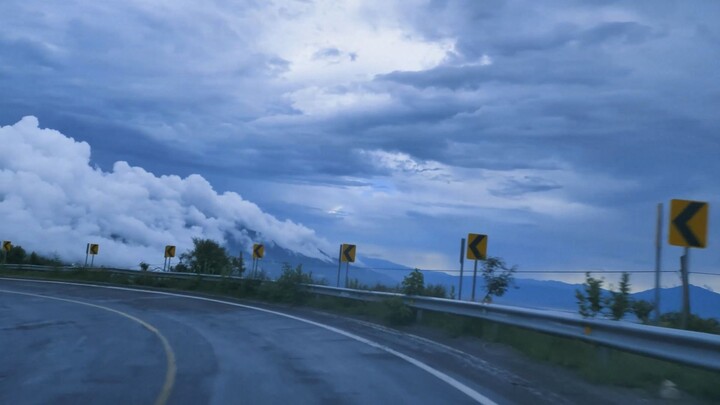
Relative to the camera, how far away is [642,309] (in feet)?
51.1

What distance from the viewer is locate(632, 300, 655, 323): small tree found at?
1537cm

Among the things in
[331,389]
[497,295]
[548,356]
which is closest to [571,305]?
[497,295]

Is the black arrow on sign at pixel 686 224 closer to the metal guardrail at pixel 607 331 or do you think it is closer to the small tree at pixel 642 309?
the metal guardrail at pixel 607 331

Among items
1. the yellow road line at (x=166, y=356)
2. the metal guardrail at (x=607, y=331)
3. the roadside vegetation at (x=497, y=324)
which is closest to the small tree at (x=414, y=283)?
the roadside vegetation at (x=497, y=324)

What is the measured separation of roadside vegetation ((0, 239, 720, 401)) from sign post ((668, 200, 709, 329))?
1.39 meters

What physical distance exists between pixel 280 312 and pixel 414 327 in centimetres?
628

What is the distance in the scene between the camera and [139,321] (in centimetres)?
2067

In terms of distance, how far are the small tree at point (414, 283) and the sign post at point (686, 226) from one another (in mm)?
9745

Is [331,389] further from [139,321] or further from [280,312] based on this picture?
[280,312]

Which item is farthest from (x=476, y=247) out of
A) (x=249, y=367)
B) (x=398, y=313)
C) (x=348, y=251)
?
(x=249, y=367)

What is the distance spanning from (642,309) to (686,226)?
302 cm

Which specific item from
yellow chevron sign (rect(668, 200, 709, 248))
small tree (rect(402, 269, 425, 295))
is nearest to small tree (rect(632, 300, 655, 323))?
yellow chevron sign (rect(668, 200, 709, 248))

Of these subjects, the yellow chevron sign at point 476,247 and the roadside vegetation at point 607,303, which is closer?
the roadside vegetation at point 607,303

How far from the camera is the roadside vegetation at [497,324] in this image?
36.9 feet
